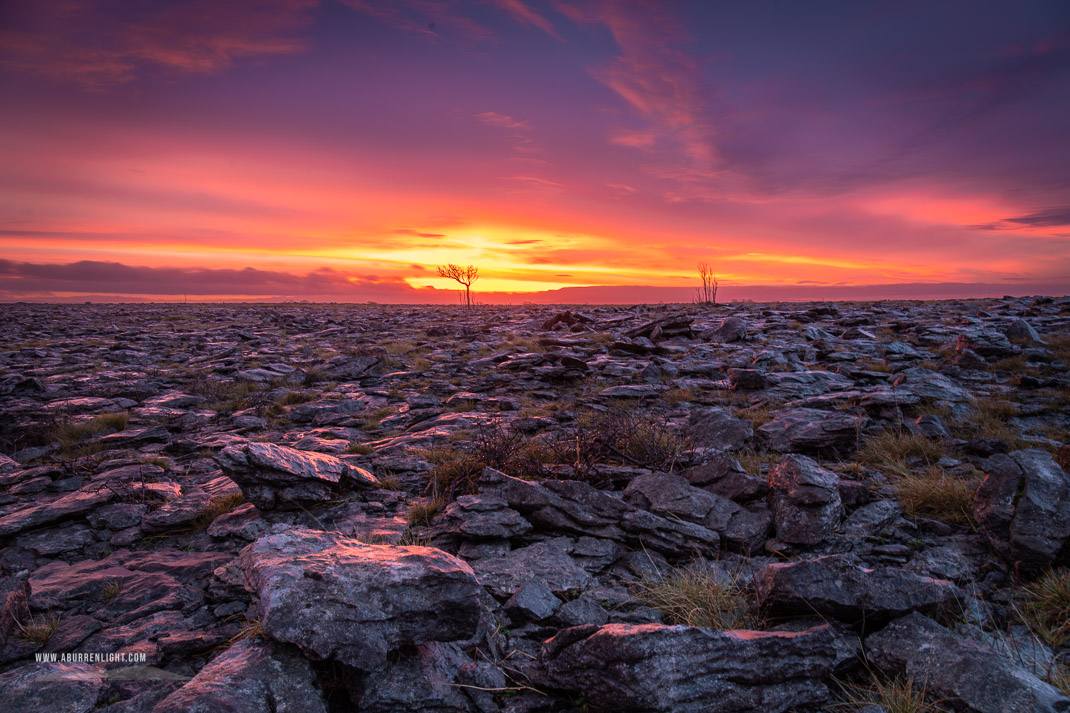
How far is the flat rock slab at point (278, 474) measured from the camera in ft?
18.9

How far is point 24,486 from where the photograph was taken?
7066 mm

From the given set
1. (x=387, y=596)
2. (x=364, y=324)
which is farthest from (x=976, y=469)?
(x=364, y=324)

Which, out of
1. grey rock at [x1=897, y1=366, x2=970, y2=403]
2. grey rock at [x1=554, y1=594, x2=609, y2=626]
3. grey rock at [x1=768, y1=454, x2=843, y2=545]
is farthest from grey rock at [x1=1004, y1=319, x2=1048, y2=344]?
grey rock at [x1=554, y1=594, x2=609, y2=626]

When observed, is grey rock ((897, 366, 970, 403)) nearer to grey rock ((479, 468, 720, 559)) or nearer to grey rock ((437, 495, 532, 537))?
grey rock ((479, 468, 720, 559))

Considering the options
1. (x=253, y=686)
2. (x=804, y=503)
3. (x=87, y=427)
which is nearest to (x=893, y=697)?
(x=804, y=503)

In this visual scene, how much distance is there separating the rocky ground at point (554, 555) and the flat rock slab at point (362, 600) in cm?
2

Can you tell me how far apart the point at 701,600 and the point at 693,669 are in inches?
42.5

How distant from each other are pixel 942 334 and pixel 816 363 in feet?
23.4

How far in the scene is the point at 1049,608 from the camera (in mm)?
3807

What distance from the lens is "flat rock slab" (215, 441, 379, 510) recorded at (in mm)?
5766

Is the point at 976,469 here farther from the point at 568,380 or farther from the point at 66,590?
the point at 66,590

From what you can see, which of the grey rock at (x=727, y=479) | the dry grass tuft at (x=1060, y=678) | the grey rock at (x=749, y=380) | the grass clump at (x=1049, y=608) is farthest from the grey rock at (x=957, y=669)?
the grey rock at (x=749, y=380)

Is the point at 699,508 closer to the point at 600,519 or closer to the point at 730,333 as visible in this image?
the point at 600,519

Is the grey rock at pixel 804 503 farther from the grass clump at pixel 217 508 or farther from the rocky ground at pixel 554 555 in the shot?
the grass clump at pixel 217 508
